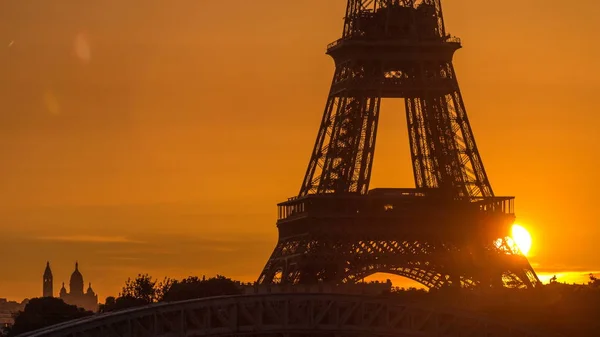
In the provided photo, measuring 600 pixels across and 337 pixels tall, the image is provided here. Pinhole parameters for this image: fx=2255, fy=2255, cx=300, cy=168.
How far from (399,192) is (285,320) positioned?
152ft

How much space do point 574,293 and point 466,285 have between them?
14455 mm

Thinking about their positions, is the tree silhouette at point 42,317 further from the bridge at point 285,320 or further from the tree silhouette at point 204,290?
the bridge at point 285,320

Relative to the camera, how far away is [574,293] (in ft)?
499

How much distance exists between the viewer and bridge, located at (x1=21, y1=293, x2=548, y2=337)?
387 ft

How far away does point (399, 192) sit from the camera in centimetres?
16762

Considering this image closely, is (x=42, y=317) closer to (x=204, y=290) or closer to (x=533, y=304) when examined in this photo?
(x=204, y=290)

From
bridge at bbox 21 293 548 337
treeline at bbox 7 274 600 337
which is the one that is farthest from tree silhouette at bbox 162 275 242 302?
bridge at bbox 21 293 548 337

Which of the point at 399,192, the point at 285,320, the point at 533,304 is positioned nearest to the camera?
the point at 285,320

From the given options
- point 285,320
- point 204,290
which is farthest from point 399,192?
point 285,320

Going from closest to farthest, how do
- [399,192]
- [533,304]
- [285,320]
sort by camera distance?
[285,320] < [533,304] < [399,192]

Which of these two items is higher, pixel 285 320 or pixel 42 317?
pixel 42 317

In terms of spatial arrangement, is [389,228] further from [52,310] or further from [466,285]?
[52,310]

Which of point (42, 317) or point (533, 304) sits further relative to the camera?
point (42, 317)

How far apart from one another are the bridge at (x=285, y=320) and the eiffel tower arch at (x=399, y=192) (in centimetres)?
3478
